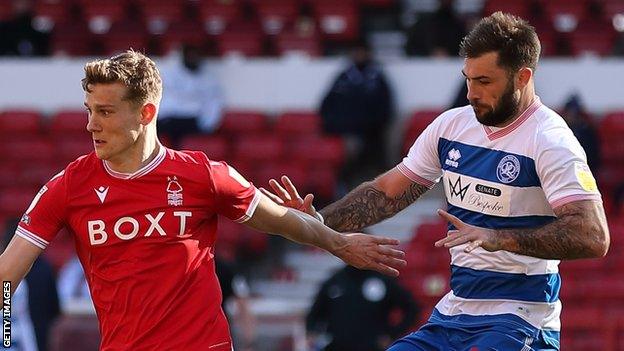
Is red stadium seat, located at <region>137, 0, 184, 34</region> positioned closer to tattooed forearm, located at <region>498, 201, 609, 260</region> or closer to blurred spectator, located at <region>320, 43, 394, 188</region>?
blurred spectator, located at <region>320, 43, 394, 188</region>

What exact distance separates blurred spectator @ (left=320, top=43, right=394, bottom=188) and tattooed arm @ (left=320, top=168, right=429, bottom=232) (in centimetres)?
700

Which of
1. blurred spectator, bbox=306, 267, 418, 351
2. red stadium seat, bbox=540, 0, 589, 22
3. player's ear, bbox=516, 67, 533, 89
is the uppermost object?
player's ear, bbox=516, 67, 533, 89

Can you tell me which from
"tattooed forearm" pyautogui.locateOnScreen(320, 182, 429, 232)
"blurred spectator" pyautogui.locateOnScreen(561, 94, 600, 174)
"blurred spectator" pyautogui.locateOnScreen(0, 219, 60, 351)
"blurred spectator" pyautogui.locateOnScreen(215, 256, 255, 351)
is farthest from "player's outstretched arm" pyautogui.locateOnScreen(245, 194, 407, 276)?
"blurred spectator" pyautogui.locateOnScreen(561, 94, 600, 174)

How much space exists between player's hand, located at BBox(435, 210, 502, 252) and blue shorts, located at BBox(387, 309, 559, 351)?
47 centimetres

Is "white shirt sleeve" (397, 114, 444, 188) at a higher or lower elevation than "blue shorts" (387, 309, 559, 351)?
higher

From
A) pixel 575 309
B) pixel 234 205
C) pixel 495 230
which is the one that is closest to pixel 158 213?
pixel 234 205

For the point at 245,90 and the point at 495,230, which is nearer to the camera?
the point at 495,230

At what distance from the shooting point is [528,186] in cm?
598

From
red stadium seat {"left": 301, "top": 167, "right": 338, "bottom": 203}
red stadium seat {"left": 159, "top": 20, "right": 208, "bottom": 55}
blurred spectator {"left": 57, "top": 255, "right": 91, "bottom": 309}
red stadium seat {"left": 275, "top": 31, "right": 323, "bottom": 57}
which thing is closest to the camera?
blurred spectator {"left": 57, "top": 255, "right": 91, "bottom": 309}

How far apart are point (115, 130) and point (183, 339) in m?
0.87

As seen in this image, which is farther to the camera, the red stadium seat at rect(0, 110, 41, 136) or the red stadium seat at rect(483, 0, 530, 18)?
the red stadium seat at rect(483, 0, 530, 18)

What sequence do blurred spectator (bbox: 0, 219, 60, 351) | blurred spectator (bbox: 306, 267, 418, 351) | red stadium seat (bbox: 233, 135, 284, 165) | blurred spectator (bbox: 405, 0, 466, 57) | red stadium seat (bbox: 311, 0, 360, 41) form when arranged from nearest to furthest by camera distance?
blurred spectator (bbox: 0, 219, 60, 351)
blurred spectator (bbox: 306, 267, 418, 351)
red stadium seat (bbox: 233, 135, 284, 165)
blurred spectator (bbox: 405, 0, 466, 57)
red stadium seat (bbox: 311, 0, 360, 41)

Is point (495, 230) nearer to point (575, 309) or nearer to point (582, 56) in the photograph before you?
point (575, 309)

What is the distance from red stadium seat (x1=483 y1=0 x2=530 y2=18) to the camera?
15227mm
